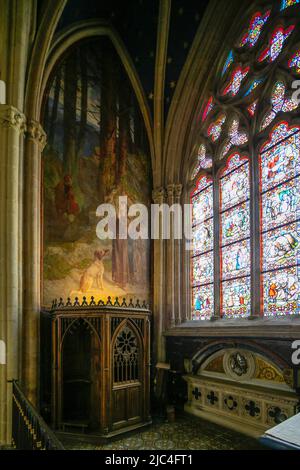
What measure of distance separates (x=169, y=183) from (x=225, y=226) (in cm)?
239

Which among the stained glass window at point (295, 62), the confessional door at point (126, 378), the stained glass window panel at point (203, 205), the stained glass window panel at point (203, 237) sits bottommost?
the confessional door at point (126, 378)

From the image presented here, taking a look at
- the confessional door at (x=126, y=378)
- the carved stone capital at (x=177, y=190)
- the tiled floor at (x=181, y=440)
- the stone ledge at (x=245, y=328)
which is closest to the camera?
the stone ledge at (x=245, y=328)

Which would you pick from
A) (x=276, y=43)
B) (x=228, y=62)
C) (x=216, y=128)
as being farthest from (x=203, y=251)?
(x=276, y=43)

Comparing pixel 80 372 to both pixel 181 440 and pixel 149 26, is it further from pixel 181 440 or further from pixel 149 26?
pixel 149 26

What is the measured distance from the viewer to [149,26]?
10.3 m

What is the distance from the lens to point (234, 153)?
28.8 ft

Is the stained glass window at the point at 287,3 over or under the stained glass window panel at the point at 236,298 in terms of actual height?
over

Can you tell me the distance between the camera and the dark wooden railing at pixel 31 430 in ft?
9.52

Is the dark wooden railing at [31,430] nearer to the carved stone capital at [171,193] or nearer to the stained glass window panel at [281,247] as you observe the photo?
the stained glass window panel at [281,247]

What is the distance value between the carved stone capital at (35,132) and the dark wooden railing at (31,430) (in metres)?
5.00

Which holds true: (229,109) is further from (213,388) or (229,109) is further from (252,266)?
(213,388)

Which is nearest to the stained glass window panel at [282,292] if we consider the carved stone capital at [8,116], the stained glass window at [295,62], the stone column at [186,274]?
the stone column at [186,274]

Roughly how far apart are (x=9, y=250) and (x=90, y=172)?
338cm
